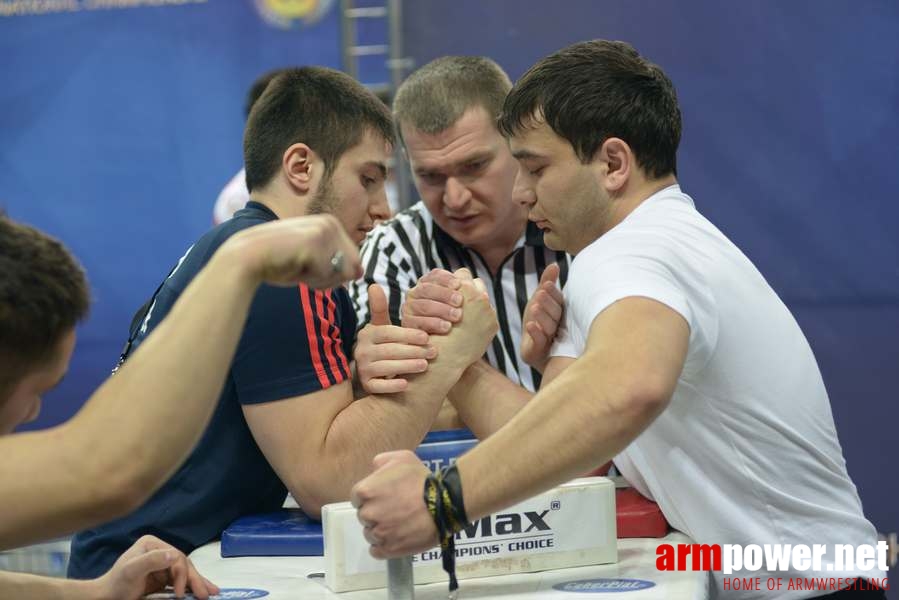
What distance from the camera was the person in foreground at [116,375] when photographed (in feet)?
3.34

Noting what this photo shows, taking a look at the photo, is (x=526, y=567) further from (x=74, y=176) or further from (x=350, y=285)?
(x=74, y=176)

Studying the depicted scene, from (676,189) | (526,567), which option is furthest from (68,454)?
(676,189)

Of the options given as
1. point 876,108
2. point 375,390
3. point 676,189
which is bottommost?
point 375,390

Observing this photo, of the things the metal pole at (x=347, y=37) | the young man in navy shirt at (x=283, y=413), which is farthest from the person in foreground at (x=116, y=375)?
the metal pole at (x=347, y=37)

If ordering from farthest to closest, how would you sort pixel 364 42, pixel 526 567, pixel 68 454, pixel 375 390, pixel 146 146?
pixel 146 146 < pixel 364 42 < pixel 375 390 < pixel 526 567 < pixel 68 454

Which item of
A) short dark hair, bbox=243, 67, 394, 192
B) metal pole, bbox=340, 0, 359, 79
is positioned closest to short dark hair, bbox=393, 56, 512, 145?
short dark hair, bbox=243, 67, 394, 192

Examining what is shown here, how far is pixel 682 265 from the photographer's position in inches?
58.5

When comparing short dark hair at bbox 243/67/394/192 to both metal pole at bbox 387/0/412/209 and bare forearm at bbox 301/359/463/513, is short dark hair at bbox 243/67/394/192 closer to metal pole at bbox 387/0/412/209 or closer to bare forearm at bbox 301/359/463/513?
bare forearm at bbox 301/359/463/513

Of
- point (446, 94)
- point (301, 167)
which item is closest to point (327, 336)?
point (301, 167)

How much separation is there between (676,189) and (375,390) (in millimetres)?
561

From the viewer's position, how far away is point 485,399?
1.97 meters

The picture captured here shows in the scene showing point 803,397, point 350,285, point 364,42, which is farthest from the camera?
point 364,42

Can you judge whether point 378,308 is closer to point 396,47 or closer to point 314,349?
point 314,349

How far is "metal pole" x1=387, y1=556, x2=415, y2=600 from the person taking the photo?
4.33 ft
